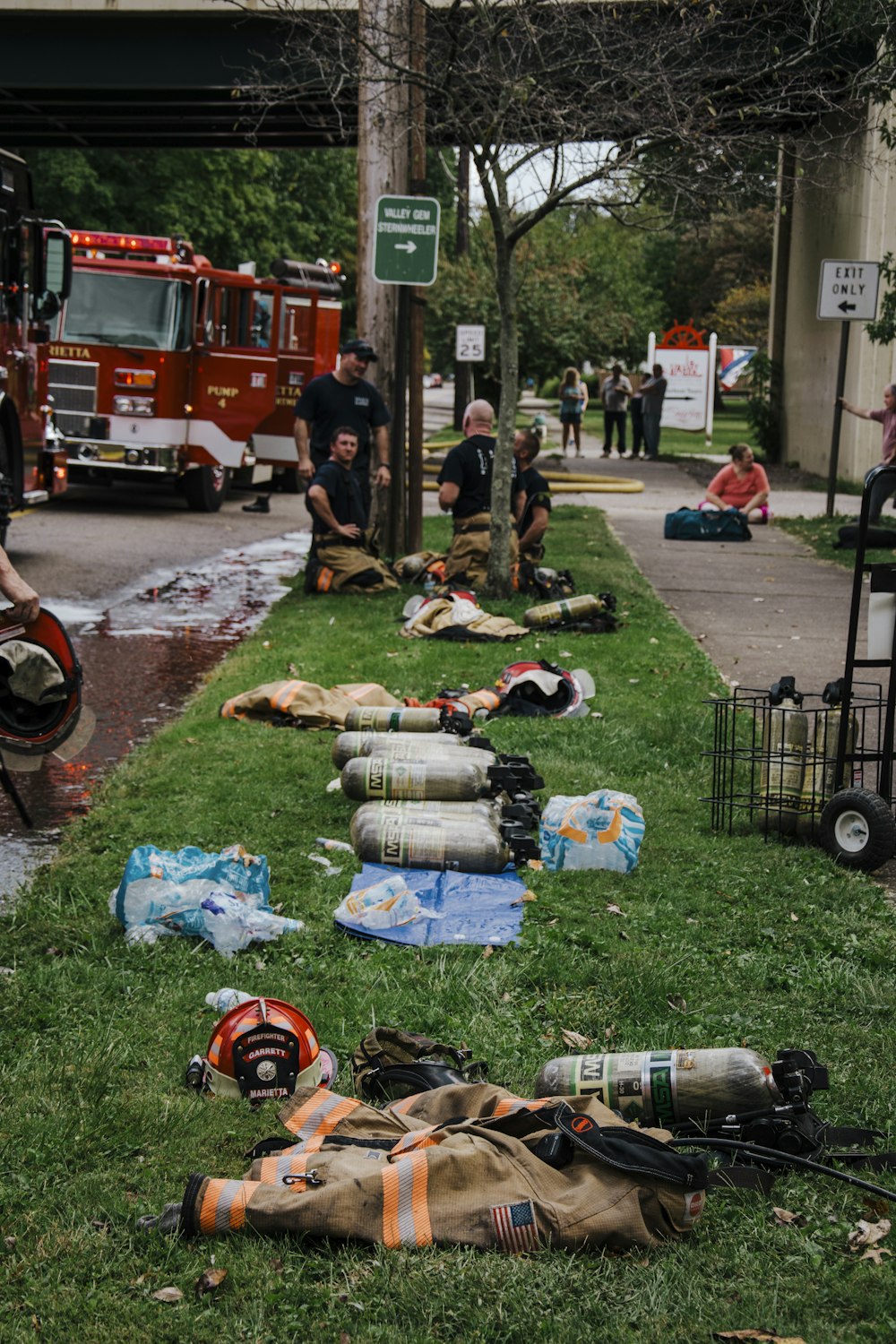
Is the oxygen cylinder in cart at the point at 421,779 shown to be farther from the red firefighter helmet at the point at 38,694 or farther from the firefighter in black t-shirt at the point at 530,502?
the firefighter in black t-shirt at the point at 530,502

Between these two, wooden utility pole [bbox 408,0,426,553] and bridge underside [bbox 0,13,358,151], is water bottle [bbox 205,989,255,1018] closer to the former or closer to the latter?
wooden utility pole [bbox 408,0,426,553]

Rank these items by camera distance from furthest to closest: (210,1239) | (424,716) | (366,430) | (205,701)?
(366,430)
(205,701)
(424,716)
(210,1239)

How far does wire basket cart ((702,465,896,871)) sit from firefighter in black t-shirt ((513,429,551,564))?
20.5 ft

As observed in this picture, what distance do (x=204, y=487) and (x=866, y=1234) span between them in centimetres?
1783

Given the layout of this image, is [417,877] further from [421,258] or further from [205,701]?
[421,258]

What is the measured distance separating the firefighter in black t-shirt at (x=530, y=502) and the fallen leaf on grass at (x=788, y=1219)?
9.86m

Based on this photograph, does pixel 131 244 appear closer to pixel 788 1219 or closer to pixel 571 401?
pixel 571 401

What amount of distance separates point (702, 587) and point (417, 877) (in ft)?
30.0

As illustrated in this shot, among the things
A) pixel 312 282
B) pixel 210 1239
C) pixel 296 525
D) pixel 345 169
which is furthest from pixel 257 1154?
pixel 345 169

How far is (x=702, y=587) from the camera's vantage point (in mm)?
14523

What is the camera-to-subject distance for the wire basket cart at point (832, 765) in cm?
591

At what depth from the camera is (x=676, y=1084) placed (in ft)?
12.7

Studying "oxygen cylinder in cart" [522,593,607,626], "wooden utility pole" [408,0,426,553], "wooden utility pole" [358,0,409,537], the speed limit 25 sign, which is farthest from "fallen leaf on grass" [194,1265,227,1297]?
the speed limit 25 sign

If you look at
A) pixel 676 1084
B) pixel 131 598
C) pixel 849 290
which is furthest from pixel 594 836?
pixel 849 290
